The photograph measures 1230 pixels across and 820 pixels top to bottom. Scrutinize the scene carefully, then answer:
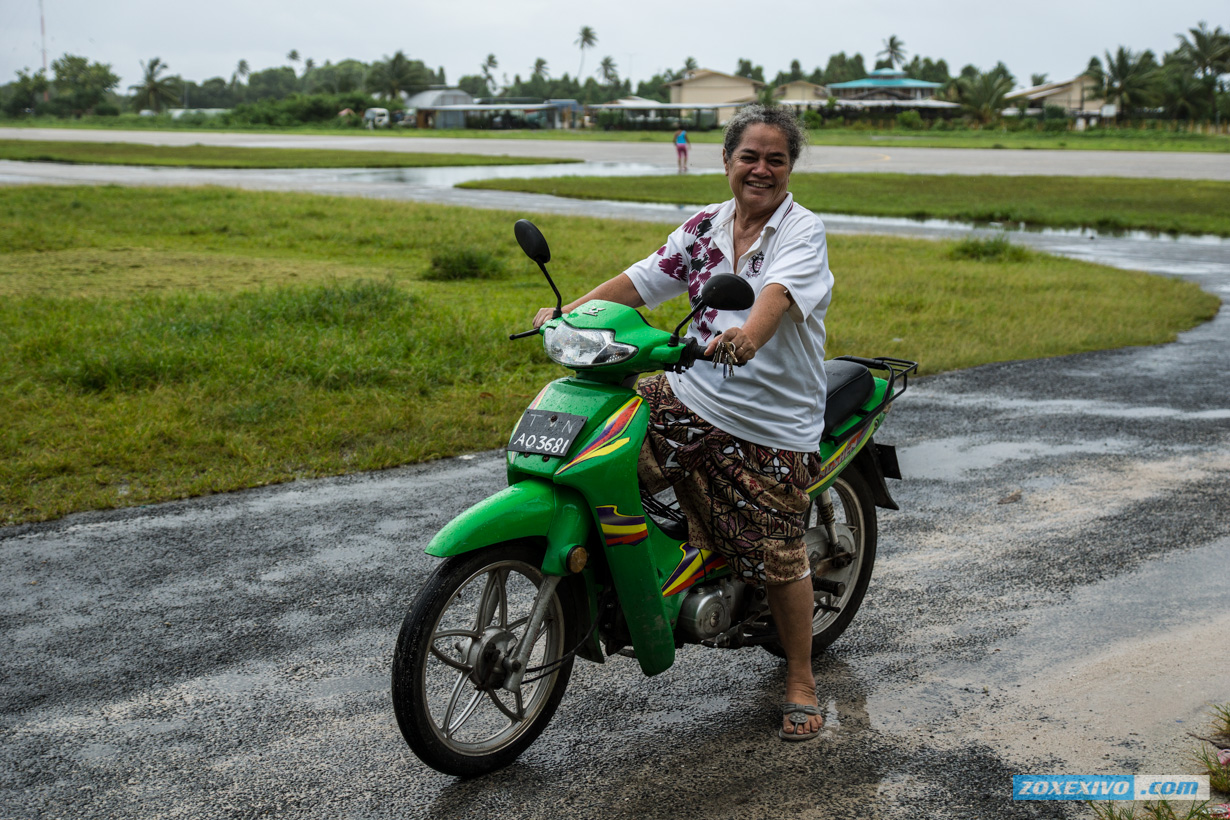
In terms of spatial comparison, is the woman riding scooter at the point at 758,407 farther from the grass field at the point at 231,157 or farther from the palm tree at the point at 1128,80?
the palm tree at the point at 1128,80

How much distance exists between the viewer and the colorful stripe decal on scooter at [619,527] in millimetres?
2967

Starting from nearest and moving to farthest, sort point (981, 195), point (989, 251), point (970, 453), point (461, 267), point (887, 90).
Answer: point (970, 453), point (461, 267), point (989, 251), point (981, 195), point (887, 90)

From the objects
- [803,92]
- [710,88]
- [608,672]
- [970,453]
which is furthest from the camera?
[710,88]

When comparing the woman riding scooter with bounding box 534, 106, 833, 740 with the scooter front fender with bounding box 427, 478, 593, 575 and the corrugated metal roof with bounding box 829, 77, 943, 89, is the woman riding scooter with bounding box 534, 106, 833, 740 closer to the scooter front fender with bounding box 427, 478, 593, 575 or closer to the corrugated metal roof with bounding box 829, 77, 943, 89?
the scooter front fender with bounding box 427, 478, 593, 575

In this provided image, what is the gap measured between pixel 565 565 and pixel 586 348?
0.59 metres

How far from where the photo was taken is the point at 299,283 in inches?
471

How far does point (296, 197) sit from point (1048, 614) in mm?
20820

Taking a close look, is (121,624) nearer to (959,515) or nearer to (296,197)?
(959,515)

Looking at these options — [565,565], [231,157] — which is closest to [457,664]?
[565,565]

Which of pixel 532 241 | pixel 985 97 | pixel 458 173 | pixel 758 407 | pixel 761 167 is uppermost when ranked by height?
pixel 985 97

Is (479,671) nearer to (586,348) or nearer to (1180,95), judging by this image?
(586,348)

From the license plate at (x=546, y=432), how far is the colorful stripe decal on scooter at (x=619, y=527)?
0.21m

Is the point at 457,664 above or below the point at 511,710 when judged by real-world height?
above

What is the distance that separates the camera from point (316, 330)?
8812 mm
